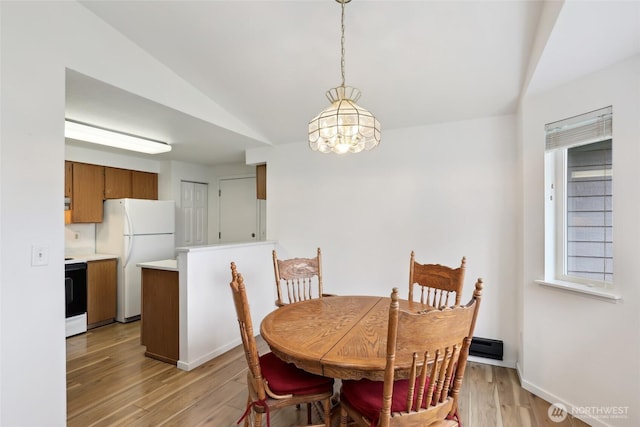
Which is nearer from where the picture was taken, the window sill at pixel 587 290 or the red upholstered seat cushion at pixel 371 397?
the red upholstered seat cushion at pixel 371 397

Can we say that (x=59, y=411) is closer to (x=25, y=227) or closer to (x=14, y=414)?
(x=14, y=414)

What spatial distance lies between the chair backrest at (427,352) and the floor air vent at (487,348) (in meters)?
1.69

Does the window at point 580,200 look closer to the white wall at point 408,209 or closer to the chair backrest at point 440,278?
the white wall at point 408,209

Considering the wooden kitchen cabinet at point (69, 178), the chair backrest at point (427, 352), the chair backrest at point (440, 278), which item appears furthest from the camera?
the wooden kitchen cabinet at point (69, 178)

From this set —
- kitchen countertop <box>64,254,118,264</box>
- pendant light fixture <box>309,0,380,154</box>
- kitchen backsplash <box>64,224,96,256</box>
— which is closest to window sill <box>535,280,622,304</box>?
pendant light fixture <box>309,0,380,154</box>

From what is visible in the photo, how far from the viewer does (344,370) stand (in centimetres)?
127

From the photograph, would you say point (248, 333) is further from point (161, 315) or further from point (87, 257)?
point (87, 257)

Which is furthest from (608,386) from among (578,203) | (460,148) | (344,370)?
(460,148)

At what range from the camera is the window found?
1982 millimetres

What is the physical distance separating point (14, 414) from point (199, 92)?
248cm

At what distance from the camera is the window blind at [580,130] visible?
6.23ft

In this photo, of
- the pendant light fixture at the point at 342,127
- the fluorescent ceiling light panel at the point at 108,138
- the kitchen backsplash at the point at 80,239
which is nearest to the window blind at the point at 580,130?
the pendant light fixture at the point at 342,127

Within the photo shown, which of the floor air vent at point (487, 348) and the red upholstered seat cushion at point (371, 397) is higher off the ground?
the red upholstered seat cushion at point (371, 397)

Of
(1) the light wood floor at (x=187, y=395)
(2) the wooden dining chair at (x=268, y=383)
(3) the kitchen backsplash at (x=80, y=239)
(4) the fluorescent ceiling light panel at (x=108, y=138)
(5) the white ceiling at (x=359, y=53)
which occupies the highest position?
(5) the white ceiling at (x=359, y=53)
